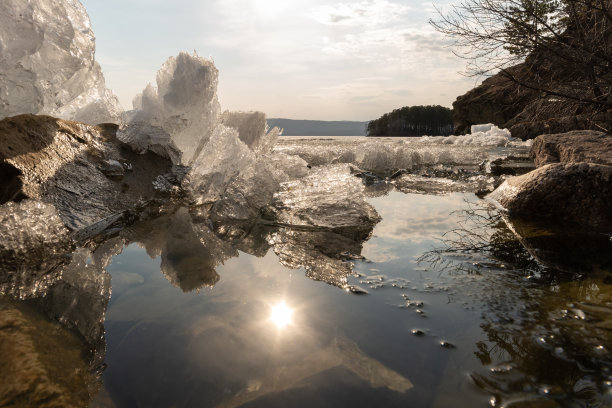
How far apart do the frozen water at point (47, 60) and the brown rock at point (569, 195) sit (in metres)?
4.65

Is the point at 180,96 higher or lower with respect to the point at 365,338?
higher

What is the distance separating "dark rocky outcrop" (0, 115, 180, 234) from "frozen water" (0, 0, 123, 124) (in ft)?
1.34

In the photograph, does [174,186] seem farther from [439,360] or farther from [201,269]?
[439,360]

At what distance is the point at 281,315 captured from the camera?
1565 mm

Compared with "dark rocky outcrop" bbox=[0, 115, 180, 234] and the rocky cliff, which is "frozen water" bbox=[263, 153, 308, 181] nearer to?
"dark rocky outcrop" bbox=[0, 115, 180, 234]

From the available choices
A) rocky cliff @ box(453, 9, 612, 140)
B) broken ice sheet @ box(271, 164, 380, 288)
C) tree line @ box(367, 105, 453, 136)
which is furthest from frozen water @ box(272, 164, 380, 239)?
tree line @ box(367, 105, 453, 136)

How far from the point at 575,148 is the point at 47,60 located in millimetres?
6217

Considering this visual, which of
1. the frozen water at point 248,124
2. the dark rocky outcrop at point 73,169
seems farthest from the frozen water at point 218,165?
the frozen water at point 248,124

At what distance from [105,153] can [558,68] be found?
16.7 feet

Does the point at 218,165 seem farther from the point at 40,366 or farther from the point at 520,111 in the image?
the point at 520,111

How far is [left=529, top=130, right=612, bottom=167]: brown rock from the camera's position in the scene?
175 inches

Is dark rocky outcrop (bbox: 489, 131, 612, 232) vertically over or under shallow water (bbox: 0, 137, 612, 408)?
over

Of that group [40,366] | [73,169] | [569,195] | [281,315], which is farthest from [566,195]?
[73,169]

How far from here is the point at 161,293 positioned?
70.6 inches
